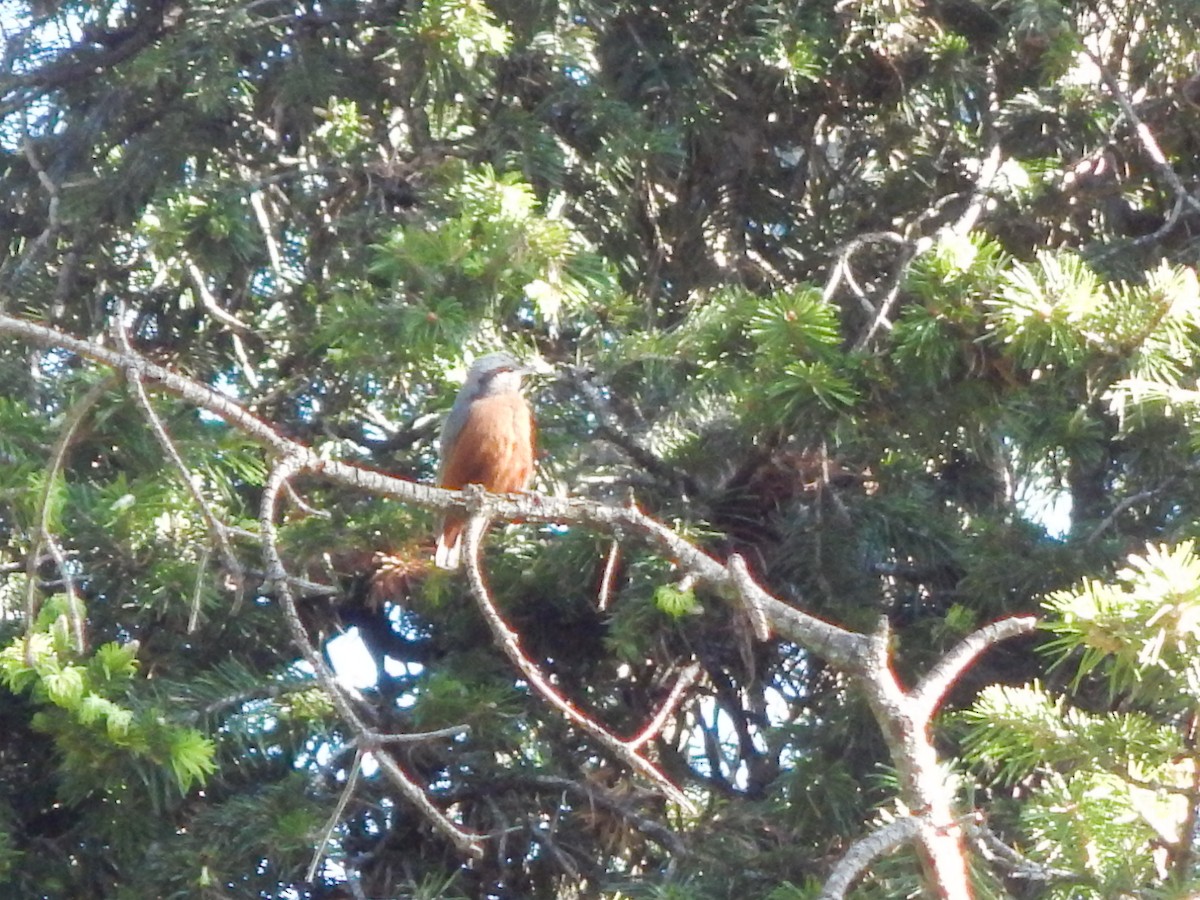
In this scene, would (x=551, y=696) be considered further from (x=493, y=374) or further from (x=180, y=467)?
(x=493, y=374)

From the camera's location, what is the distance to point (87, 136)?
4.90 metres

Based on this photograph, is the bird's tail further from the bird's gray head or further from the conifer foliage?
the bird's gray head

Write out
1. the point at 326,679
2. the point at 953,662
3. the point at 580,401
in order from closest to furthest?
the point at 326,679, the point at 953,662, the point at 580,401

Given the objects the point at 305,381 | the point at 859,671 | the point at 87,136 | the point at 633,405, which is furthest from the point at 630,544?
the point at 87,136

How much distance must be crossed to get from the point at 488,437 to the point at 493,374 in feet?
0.74

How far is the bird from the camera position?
13.9 ft

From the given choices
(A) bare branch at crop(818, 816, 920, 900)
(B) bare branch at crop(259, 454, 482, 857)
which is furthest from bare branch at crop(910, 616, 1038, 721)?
(B) bare branch at crop(259, 454, 482, 857)

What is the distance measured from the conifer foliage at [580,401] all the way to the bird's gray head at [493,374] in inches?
4.0

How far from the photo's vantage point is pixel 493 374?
4.43m

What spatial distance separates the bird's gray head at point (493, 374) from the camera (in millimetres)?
4086

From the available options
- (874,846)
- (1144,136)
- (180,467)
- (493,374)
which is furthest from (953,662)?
(493,374)

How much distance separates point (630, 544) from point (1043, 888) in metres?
1.48

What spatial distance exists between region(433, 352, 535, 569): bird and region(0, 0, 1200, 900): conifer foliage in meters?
0.08

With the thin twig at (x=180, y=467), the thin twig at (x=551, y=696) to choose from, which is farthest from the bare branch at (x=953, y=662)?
the thin twig at (x=180, y=467)
